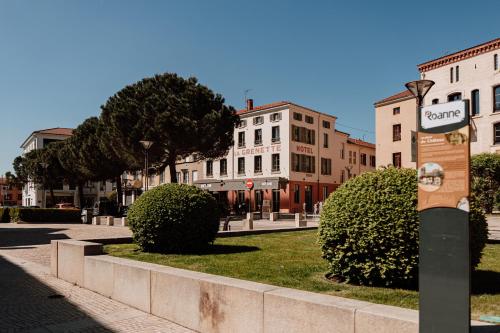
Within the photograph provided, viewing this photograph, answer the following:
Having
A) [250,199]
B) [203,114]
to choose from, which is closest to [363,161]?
[250,199]

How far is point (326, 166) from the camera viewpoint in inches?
2013

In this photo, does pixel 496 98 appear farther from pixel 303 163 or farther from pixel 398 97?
pixel 303 163

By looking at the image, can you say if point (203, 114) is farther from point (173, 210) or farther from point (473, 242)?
point (473, 242)

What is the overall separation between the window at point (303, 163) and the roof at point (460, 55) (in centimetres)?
1450

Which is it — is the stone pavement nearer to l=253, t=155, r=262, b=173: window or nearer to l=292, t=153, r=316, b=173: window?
l=292, t=153, r=316, b=173: window

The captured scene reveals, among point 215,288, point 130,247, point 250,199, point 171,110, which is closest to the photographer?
point 215,288

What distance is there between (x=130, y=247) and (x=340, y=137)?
45670 millimetres

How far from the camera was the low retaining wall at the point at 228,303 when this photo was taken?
3.97 metres

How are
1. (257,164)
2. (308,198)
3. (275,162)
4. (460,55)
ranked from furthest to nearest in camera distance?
1. (257,164)
2. (308,198)
3. (275,162)
4. (460,55)

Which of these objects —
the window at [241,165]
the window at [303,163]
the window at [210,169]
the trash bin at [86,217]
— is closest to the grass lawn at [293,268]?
the trash bin at [86,217]

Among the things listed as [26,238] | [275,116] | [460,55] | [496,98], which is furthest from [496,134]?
[26,238]

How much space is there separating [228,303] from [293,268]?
248cm

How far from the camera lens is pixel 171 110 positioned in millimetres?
33281

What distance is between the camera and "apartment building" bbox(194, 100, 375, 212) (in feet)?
148
